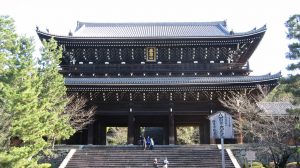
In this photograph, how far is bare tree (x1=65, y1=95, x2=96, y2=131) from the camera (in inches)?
981

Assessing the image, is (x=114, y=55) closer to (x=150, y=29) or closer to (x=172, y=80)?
(x=172, y=80)

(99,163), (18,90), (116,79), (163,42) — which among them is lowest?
(99,163)

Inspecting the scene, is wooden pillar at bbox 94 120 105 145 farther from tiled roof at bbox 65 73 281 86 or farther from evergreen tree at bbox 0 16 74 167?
evergreen tree at bbox 0 16 74 167

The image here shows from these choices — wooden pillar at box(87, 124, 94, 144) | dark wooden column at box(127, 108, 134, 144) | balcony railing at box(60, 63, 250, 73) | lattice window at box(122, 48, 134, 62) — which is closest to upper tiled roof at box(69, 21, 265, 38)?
lattice window at box(122, 48, 134, 62)

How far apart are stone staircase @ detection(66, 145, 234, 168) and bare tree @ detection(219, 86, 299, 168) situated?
2622 mm

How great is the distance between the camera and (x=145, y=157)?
22188 millimetres

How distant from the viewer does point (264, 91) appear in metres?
25.9

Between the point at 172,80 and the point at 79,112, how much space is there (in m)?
7.43

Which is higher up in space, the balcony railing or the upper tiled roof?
the upper tiled roof

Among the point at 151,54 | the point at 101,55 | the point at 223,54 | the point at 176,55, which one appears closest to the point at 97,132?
the point at 101,55

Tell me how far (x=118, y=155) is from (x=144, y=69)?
862 centimetres

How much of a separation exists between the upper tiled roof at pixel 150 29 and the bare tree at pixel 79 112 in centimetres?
836

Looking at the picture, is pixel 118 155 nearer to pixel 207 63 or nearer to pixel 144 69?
pixel 144 69

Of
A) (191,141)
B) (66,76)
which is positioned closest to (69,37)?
(66,76)
